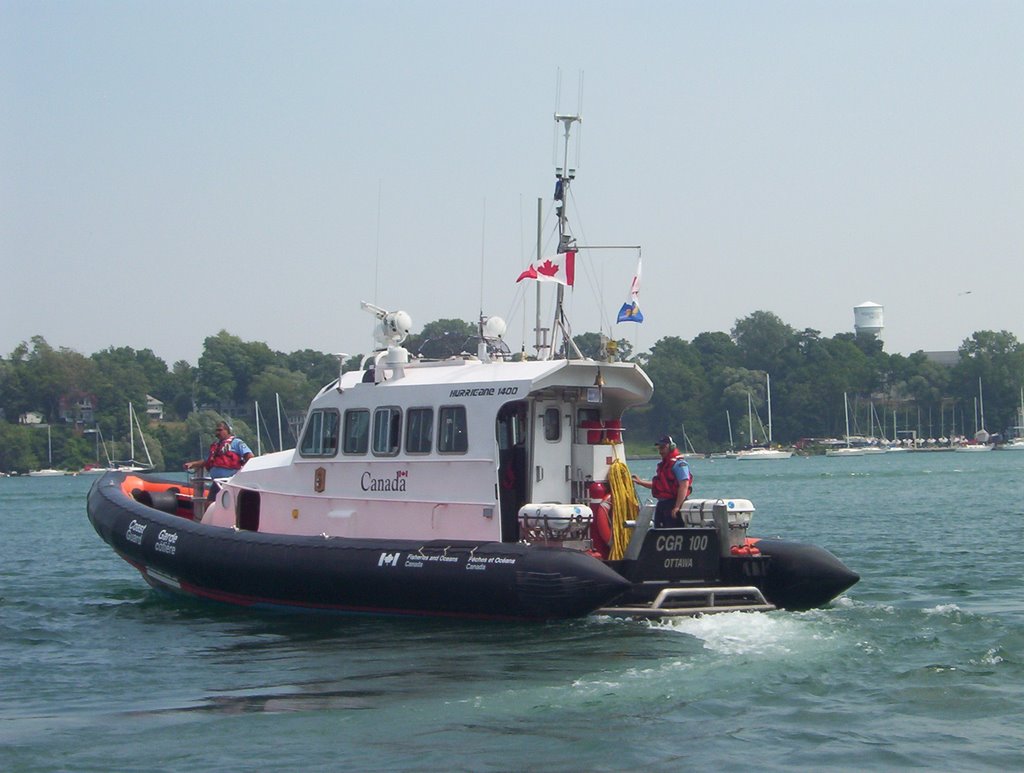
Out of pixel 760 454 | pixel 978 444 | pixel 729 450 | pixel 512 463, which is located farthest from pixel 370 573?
pixel 978 444

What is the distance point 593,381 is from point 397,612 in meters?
2.74

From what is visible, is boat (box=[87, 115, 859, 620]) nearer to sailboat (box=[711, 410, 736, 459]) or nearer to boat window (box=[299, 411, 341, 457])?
boat window (box=[299, 411, 341, 457])

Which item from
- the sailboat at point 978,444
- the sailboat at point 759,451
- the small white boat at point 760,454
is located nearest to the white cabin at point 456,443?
the small white boat at point 760,454

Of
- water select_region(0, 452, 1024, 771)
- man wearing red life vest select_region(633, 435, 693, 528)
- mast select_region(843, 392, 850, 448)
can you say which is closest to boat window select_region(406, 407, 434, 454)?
water select_region(0, 452, 1024, 771)

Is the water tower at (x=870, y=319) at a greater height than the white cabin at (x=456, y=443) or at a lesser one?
greater

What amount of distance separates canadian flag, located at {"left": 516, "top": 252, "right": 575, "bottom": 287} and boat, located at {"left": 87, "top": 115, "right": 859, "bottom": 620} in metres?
0.04

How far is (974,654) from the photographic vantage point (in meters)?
10.8

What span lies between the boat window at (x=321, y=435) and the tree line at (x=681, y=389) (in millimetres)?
33139

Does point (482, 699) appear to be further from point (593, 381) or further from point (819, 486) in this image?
point (819, 486)

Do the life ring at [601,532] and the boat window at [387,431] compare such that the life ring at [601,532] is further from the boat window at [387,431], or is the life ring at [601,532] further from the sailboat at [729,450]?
the sailboat at [729,450]

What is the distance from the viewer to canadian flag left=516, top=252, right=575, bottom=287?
43.2 feet

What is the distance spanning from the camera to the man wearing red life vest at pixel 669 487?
1254 centimetres

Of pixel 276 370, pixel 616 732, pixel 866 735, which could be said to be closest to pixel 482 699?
pixel 616 732

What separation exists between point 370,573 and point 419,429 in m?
1.45
